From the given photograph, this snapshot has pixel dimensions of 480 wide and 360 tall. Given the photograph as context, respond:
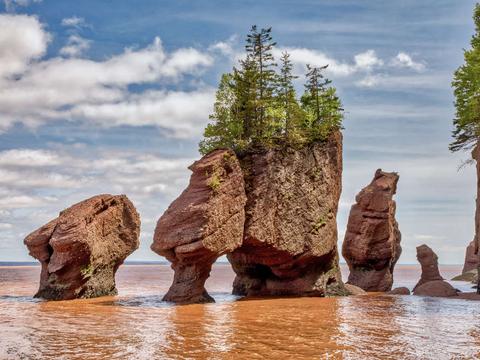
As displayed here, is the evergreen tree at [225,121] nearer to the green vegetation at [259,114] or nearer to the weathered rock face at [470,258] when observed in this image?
the green vegetation at [259,114]

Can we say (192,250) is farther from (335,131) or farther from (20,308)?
(335,131)

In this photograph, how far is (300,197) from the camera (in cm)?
3703

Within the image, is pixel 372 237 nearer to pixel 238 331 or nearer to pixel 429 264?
pixel 429 264

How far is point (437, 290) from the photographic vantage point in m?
41.9

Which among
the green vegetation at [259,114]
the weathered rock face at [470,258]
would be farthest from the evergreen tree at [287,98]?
the weathered rock face at [470,258]

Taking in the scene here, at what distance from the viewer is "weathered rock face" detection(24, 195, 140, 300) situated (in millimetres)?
34522

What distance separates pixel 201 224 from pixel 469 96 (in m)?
25.3

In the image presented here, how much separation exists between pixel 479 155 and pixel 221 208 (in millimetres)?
22223

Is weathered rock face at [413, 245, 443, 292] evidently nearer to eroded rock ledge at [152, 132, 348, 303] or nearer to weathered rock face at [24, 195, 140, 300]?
eroded rock ledge at [152, 132, 348, 303]

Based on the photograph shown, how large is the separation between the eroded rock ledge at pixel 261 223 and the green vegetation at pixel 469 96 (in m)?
10.3

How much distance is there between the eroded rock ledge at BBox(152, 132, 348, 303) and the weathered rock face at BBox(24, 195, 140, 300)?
252 inches

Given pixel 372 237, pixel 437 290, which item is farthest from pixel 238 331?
pixel 372 237

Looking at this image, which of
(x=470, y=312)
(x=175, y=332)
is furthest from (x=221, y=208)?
(x=470, y=312)

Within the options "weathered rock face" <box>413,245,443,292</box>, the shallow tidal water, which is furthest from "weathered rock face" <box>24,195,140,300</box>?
"weathered rock face" <box>413,245,443,292</box>
